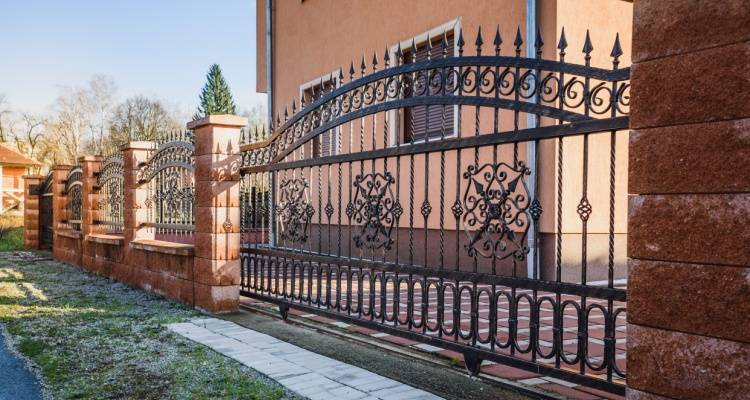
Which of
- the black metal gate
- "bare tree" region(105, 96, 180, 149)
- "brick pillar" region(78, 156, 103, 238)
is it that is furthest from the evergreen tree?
"brick pillar" region(78, 156, 103, 238)

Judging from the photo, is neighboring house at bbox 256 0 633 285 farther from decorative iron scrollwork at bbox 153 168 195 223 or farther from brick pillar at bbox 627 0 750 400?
brick pillar at bbox 627 0 750 400

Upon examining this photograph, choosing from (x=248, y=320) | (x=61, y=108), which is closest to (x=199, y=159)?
(x=248, y=320)

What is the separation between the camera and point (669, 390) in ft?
8.36

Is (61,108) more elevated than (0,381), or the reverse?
(61,108)

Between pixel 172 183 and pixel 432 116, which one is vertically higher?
pixel 432 116

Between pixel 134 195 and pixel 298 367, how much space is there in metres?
5.85

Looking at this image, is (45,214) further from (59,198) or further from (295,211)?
(295,211)

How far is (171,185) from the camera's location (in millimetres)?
8305

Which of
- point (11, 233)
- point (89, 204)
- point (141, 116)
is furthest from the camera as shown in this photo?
point (141, 116)

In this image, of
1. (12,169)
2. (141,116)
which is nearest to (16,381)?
(12,169)

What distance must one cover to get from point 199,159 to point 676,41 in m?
5.55

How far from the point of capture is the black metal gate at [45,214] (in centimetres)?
1619

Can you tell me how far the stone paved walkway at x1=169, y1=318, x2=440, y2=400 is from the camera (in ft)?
12.4

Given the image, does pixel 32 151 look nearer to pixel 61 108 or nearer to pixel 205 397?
pixel 61 108
